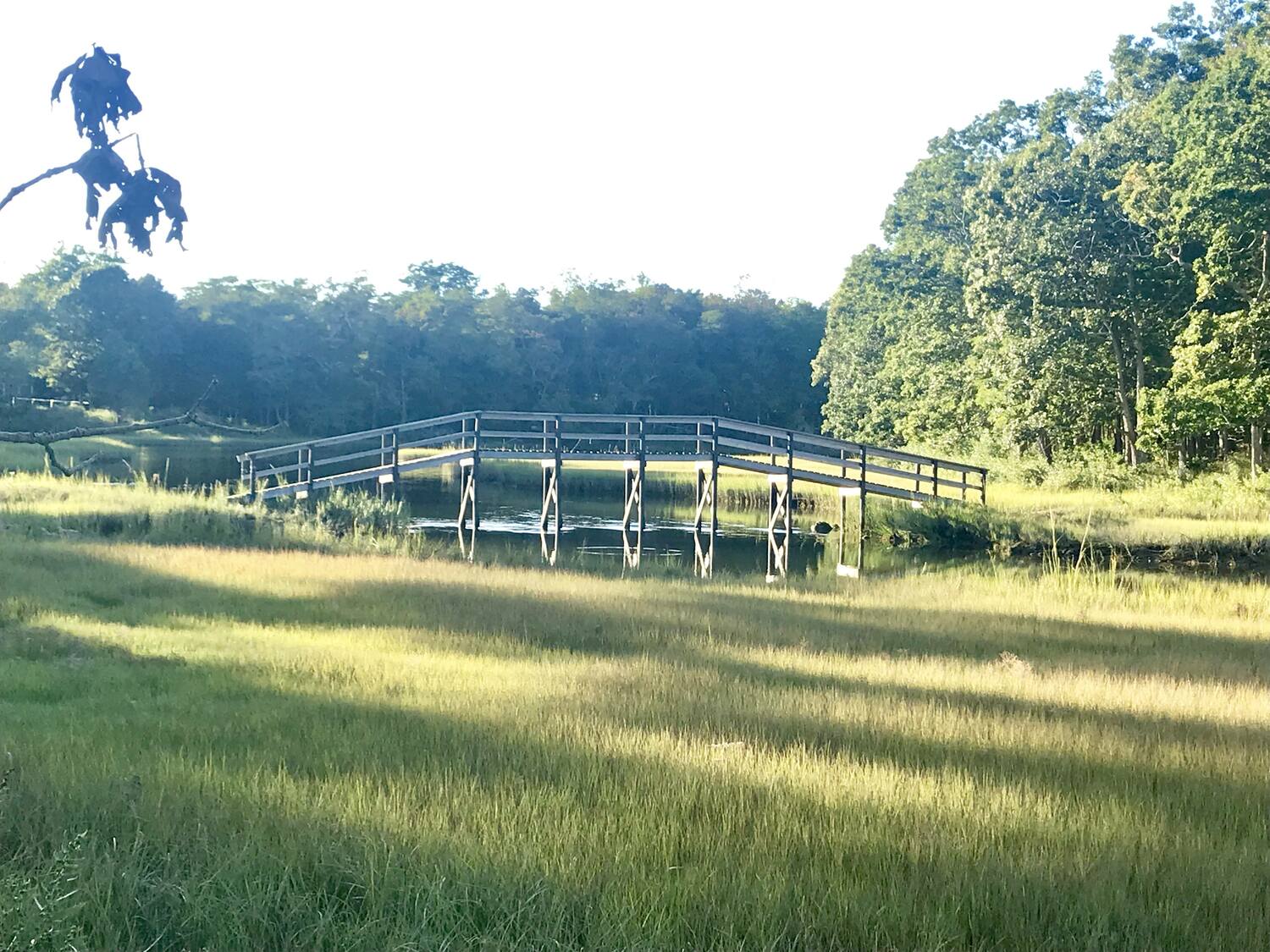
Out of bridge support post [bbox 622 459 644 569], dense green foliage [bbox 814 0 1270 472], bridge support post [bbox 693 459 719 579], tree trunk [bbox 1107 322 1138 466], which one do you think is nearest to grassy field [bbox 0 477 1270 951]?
bridge support post [bbox 693 459 719 579]

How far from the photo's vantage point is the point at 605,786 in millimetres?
6508

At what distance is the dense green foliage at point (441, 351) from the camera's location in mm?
86062

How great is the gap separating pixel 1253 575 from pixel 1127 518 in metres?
7.14

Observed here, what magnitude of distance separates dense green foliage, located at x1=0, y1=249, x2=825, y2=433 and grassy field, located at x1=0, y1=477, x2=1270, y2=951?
2981 inches

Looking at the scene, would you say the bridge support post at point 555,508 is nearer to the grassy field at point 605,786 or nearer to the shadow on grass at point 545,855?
the grassy field at point 605,786

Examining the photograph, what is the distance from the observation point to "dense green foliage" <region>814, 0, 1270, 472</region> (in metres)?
35.1

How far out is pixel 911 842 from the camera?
5723 mm

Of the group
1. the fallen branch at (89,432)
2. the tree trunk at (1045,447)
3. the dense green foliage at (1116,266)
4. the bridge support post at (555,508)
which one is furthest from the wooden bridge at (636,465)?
the fallen branch at (89,432)

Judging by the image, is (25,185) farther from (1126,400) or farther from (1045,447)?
(1045,447)

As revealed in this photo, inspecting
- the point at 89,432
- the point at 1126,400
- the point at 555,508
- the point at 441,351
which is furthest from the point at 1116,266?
the point at 441,351

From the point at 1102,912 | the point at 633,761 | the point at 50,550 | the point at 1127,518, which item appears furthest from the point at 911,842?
the point at 1127,518

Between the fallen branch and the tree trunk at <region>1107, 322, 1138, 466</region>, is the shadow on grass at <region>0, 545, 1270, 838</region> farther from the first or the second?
the tree trunk at <region>1107, 322, 1138, 466</region>

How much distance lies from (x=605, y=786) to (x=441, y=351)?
97.4 meters

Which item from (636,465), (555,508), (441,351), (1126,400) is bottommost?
(555,508)
